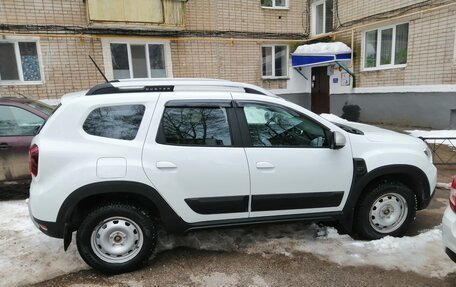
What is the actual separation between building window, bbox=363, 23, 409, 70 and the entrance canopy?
0.69m

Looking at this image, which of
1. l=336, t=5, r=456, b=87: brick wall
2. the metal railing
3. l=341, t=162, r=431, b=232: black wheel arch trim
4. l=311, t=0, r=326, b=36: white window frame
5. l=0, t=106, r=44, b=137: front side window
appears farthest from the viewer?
l=311, t=0, r=326, b=36: white window frame

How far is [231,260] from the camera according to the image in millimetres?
3381

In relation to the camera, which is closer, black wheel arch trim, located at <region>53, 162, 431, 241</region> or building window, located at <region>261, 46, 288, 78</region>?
black wheel arch trim, located at <region>53, 162, 431, 241</region>

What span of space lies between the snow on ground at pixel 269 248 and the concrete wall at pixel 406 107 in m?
7.29

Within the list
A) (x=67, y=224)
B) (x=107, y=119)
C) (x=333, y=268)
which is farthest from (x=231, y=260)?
(x=107, y=119)

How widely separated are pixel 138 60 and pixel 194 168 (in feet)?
30.8

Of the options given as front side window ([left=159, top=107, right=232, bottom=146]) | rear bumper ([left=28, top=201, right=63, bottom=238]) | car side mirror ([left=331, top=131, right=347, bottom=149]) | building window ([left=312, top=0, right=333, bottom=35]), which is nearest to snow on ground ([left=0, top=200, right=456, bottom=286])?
rear bumper ([left=28, top=201, right=63, bottom=238])

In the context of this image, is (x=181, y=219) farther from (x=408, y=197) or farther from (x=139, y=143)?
(x=408, y=197)

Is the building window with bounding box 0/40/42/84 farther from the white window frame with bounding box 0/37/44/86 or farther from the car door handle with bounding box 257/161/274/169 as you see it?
the car door handle with bounding box 257/161/274/169

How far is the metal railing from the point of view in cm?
694

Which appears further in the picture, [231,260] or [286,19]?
[286,19]

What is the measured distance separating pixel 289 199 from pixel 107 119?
186 cm

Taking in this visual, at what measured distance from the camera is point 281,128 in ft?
11.3

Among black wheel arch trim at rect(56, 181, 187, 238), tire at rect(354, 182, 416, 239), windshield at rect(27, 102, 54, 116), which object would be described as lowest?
tire at rect(354, 182, 416, 239)
